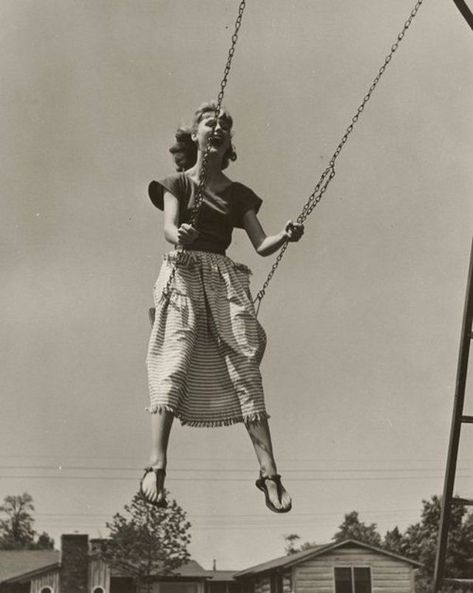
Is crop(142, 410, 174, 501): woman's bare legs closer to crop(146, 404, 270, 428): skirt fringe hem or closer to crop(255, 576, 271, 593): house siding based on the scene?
crop(146, 404, 270, 428): skirt fringe hem

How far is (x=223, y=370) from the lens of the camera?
5.77m

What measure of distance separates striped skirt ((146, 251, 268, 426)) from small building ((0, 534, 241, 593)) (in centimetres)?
3199

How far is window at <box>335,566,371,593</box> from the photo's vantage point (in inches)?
1379

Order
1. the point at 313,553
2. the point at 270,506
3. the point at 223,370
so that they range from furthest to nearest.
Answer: the point at 313,553 → the point at 223,370 → the point at 270,506

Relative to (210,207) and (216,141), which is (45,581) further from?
(216,141)

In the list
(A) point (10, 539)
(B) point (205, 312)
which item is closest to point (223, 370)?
(B) point (205, 312)

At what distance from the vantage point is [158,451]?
17.6 feet

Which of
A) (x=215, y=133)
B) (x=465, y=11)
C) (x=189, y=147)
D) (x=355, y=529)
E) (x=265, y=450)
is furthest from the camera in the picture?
(x=355, y=529)

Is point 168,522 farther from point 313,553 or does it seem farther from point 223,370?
point 223,370

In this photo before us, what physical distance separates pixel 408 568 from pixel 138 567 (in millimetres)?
8810

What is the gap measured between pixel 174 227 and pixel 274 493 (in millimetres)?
1469

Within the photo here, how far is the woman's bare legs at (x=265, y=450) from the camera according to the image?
5445 mm

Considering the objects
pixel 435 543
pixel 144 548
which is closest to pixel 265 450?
pixel 144 548

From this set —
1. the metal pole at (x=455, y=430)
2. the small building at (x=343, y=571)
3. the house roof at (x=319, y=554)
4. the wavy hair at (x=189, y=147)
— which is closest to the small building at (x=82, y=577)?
the house roof at (x=319, y=554)
